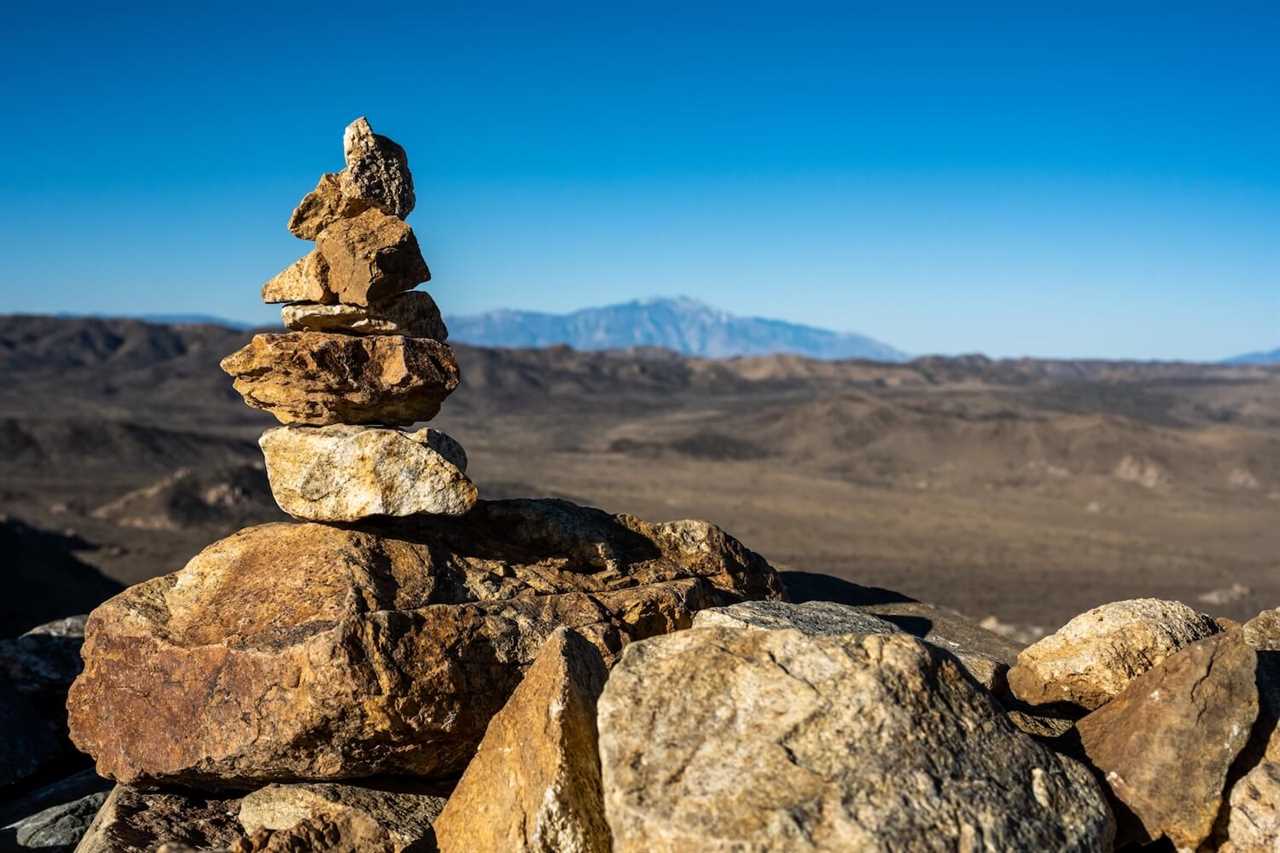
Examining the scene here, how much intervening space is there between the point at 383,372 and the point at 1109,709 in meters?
5.76

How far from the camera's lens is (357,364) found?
7.83 metres

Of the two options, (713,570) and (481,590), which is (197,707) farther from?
Result: (713,570)

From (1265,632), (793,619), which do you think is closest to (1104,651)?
(1265,632)

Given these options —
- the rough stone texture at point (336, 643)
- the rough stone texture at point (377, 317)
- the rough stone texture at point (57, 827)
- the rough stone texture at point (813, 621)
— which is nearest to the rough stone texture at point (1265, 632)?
the rough stone texture at point (813, 621)

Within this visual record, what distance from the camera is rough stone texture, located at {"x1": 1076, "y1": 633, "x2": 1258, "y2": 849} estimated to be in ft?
17.8

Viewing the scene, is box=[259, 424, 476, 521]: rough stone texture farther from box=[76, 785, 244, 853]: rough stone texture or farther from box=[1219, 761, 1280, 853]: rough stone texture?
box=[1219, 761, 1280, 853]: rough stone texture

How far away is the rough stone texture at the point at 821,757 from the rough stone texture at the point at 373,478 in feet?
8.56

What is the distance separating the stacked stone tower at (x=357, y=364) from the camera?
741cm

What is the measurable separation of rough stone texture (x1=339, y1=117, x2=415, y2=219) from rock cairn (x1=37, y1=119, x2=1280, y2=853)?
24 mm

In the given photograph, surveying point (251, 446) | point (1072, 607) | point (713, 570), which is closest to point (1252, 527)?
point (1072, 607)

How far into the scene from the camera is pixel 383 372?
7.84 metres

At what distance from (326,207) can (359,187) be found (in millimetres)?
376

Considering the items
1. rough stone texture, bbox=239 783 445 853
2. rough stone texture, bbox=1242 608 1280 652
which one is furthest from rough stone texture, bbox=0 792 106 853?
rough stone texture, bbox=1242 608 1280 652

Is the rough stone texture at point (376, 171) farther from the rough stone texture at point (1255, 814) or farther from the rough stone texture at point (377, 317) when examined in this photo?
the rough stone texture at point (1255, 814)
